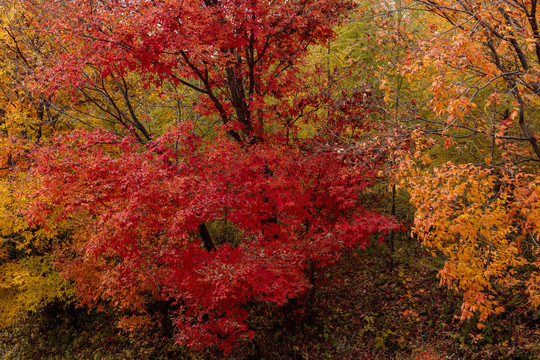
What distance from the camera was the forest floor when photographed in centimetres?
802

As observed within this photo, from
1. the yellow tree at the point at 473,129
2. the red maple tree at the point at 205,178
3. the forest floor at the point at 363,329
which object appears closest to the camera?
the yellow tree at the point at 473,129

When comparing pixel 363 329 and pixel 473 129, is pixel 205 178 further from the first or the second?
pixel 363 329

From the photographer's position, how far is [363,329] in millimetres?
9625

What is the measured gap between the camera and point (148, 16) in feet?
23.4

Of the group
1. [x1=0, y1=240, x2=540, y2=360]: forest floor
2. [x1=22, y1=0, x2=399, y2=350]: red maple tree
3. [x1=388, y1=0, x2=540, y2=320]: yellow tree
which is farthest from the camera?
[x1=0, y1=240, x2=540, y2=360]: forest floor

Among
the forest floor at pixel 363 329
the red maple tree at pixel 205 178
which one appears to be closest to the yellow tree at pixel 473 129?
the red maple tree at pixel 205 178

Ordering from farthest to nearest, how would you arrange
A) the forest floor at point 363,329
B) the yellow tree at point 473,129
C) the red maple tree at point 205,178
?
the forest floor at point 363,329, the red maple tree at point 205,178, the yellow tree at point 473,129

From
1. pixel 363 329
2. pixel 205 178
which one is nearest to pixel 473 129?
pixel 205 178

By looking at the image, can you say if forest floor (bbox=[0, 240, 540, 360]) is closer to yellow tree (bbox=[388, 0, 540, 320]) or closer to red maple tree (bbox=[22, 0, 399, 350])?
red maple tree (bbox=[22, 0, 399, 350])

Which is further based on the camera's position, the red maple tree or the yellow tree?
the red maple tree

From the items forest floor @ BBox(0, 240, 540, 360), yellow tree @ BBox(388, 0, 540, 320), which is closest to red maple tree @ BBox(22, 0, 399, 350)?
yellow tree @ BBox(388, 0, 540, 320)

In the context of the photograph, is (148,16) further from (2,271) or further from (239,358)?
(2,271)

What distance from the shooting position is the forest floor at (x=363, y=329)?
26.3 ft

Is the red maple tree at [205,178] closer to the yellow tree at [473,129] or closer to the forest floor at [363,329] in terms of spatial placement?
the yellow tree at [473,129]
